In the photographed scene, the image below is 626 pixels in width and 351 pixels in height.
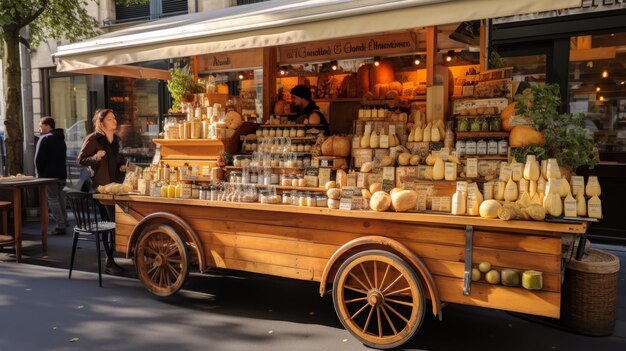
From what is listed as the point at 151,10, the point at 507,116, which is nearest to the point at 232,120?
the point at 507,116

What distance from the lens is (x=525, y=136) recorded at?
14.8 ft

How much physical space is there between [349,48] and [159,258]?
13.7 feet

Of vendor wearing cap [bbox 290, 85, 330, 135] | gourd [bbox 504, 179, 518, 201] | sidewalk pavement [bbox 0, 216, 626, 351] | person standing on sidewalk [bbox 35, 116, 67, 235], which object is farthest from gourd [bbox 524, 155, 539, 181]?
person standing on sidewalk [bbox 35, 116, 67, 235]

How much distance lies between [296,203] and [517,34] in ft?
16.9

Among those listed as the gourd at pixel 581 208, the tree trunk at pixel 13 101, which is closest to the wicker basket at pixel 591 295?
the gourd at pixel 581 208

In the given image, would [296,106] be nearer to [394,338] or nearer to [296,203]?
[296,203]

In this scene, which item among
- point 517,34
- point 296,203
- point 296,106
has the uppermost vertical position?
point 517,34

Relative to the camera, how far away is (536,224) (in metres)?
3.59

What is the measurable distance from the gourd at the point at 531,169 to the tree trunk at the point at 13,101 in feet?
28.3

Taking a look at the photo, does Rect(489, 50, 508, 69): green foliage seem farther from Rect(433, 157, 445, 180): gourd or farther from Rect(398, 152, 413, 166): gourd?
Rect(433, 157, 445, 180): gourd

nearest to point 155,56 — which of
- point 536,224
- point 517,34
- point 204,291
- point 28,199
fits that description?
point 204,291

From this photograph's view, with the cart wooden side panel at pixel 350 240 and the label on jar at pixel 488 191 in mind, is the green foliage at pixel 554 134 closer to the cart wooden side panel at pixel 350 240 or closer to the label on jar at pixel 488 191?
the label on jar at pixel 488 191

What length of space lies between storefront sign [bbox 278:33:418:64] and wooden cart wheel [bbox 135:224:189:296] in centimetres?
387

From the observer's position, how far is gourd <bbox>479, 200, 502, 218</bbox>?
379 cm
